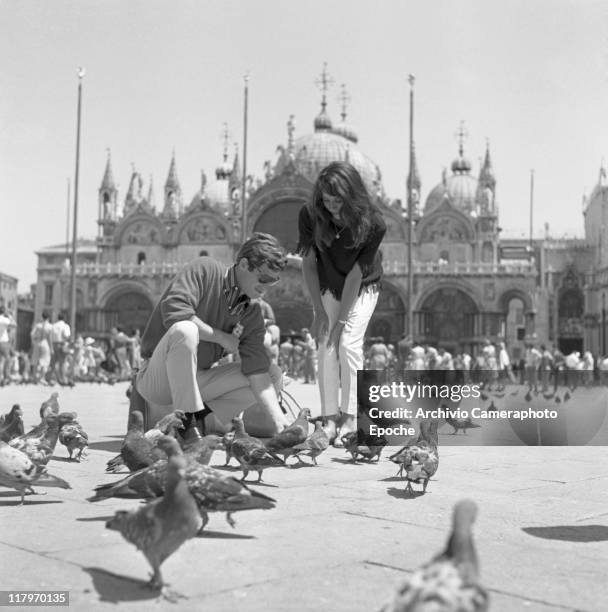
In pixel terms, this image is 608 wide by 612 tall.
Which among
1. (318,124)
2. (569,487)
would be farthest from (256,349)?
(318,124)

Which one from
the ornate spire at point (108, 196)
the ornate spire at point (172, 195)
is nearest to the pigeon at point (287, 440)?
the ornate spire at point (172, 195)

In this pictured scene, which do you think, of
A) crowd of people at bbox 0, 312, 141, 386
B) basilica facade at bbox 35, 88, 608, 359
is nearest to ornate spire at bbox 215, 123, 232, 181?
basilica facade at bbox 35, 88, 608, 359

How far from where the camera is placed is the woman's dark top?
494 cm

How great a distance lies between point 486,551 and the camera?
263 centimetres

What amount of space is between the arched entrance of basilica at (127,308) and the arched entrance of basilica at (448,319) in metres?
14.2

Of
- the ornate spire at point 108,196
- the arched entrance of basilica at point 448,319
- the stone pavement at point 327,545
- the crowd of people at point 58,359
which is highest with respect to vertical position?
the ornate spire at point 108,196

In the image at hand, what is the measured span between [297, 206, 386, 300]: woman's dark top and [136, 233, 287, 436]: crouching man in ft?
1.47

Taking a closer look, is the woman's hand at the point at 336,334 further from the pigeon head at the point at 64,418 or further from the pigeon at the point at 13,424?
the pigeon at the point at 13,424

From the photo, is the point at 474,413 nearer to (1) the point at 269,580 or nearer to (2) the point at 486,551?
(2) the point at 486,551

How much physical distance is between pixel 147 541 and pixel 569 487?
2.28 m

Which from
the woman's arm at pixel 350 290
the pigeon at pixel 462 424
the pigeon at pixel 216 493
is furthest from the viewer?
the woman's arm at pixel 350 290

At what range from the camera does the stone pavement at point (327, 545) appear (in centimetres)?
215

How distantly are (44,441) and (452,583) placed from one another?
3.15 metres

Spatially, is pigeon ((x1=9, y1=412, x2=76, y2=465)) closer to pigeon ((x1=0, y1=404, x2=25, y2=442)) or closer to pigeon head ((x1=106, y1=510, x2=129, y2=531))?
pigeon ((x1=0, y1=404, x2=25, y2=442))
